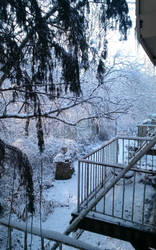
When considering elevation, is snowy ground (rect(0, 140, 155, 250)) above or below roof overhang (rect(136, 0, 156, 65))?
below

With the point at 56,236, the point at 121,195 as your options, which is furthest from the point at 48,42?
the point at 121,195

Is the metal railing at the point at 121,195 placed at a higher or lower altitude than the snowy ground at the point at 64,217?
higher

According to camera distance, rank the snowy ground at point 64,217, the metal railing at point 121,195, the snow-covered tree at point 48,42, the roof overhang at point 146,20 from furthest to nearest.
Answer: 1. the snowy ground at point 64,217
2. the metal railing at point 121,195
3. the snow-covered tree at point 48,42
4. the roof overhang at point 146,20

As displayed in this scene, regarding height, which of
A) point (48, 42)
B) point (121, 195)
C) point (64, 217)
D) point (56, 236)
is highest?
point (48, 42)

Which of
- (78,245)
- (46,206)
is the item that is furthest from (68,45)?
(46,206)

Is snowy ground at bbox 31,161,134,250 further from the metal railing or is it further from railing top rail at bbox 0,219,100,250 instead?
railing top rail at bbox 0,219,100,250

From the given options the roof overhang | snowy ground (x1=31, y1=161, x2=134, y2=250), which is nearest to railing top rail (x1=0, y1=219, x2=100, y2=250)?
the roof overhang

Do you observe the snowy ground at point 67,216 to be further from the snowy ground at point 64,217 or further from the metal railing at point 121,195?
the metal railing at point 121,195

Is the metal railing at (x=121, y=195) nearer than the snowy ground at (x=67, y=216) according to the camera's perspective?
Yes

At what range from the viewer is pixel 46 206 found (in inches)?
200

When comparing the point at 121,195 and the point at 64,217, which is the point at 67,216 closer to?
the point at 64,217

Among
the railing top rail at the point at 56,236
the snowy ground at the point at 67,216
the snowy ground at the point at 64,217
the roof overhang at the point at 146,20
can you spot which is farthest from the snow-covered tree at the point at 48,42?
the snowy ground at the point at 67,216

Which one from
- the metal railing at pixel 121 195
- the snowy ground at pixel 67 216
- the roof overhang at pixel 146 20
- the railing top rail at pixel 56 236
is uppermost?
the roof overhang at pixel 146 20

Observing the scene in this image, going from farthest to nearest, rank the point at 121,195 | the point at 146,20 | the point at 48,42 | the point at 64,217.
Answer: the point at 64,217, the point at 121,195, the point at 48,42, the point at 146,20
